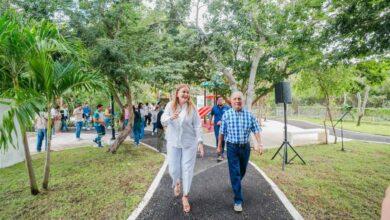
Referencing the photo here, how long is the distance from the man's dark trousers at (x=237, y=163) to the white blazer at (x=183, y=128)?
61cm

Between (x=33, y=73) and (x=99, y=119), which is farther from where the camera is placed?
(x=99, y=119)

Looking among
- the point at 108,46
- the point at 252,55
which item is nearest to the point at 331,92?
the point at 252,55

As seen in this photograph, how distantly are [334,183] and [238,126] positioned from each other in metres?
3.31

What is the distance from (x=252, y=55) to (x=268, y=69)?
1.14 m

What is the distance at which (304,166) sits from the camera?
8.15m

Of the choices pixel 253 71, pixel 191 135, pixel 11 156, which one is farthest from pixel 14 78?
pixel 253 71

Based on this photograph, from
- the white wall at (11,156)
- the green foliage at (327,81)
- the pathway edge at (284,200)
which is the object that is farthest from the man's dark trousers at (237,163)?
the green foliage at (327,81)

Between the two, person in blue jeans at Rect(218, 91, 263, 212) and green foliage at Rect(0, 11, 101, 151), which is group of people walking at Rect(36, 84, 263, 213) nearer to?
person in blue jeans at Rect(218, 91, 263, 212)

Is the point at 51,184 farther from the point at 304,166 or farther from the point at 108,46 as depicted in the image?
the point at 304,166

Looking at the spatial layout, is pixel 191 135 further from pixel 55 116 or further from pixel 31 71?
pixel 55 116

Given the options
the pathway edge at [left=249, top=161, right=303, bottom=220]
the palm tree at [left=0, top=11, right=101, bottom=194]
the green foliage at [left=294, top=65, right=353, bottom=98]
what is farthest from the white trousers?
the green foliage at [left=294, top=65, right=353, bottom=98]

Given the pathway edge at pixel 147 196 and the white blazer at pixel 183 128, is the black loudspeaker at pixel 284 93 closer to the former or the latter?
the pathway edge at pixel 147 196

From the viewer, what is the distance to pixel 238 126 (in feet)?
15.0

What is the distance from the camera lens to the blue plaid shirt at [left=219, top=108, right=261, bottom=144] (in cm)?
454
